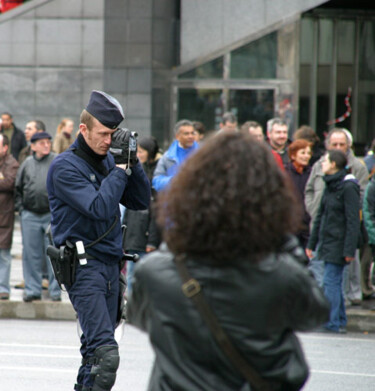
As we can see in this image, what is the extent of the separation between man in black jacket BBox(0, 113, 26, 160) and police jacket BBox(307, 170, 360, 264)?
740 centimetres

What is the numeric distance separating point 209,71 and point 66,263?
46.0 feet

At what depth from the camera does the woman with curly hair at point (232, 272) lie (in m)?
2.76

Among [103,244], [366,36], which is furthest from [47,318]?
[366,36]

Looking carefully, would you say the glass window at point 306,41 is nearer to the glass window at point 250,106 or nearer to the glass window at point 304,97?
the glass window at point 304,97

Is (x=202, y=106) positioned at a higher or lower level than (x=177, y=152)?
higher

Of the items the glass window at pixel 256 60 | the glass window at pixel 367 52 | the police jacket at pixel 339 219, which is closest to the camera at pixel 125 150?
the police jacket at pixel 339 219

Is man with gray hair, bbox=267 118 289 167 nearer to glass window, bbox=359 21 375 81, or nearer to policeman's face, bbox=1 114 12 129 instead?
policeman's face, bbox=1 114 12 129

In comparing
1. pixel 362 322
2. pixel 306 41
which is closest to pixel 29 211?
pixel 362 322

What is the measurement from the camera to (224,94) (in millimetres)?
18812

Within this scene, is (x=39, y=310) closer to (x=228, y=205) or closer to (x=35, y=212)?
(x=35, y=212)

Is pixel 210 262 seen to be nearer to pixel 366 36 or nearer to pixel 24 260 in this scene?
pixel 24 260

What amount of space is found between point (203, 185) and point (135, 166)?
287 cm

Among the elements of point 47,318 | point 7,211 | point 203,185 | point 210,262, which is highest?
point 203,185

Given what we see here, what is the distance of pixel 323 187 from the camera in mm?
10281
